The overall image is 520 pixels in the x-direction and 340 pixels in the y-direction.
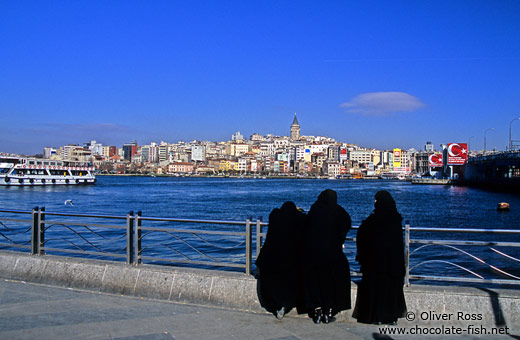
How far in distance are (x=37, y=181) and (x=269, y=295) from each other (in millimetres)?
85051

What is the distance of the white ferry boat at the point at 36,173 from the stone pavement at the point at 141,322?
80.0m

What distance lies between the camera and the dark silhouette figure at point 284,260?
204 inches

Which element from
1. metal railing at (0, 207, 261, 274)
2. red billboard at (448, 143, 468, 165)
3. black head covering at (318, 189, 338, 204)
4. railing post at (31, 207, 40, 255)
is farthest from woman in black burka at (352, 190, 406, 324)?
red billboard at (448, 143, 468, 165)

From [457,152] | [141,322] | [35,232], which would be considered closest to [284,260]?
[141,322]

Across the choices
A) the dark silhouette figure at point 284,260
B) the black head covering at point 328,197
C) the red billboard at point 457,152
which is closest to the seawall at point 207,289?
the dark silhouette figure at point 284,260

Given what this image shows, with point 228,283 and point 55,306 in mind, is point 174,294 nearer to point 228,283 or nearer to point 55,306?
point 228,283

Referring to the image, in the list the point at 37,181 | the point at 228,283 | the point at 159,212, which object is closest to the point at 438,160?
the point at 37,181

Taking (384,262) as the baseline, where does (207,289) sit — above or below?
below

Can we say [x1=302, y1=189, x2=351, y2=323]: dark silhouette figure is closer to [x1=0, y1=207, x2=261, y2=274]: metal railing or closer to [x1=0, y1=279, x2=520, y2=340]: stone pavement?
[x1=0, y1=279, x2=520, y2=340]: stone pavement

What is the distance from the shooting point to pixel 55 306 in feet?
18.4

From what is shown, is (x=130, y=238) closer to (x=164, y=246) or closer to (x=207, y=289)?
(x=207, y=289)

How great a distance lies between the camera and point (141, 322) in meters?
5.05

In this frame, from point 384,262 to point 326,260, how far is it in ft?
A: 1.87

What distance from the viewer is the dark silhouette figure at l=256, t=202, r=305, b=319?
517 cm
